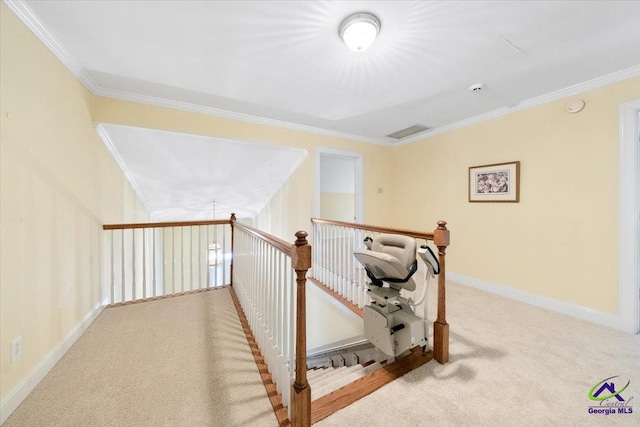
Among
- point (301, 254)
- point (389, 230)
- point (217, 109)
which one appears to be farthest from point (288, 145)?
point (301, 254)

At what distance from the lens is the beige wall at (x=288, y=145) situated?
260cm

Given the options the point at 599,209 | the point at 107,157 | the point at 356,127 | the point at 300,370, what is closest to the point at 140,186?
the point at 107,157

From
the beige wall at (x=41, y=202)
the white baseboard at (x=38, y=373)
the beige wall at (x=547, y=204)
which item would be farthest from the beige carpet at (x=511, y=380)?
the beige wall at (x=41, y=202)

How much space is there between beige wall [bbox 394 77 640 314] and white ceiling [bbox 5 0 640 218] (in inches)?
13.1

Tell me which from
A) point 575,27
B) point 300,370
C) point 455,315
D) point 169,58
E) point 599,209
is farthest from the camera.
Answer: point 455,315

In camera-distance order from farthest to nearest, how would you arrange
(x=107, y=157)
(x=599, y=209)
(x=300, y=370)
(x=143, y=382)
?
(x=107, y=157)
(x=599, y=209)
(x=143, y=382)
(x=300, y=370)

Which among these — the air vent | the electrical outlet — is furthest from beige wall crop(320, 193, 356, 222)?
the electrical outlet

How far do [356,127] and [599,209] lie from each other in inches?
112

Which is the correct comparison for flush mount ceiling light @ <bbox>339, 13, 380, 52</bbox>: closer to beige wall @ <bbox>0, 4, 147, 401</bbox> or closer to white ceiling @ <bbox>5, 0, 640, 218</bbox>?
white ceiling @ <bbox>5, 0, 640, 218</bbox>

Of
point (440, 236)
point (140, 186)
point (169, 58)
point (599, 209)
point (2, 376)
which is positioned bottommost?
point (2, 376)

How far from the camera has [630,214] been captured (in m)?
2.14

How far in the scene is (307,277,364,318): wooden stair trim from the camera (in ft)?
8.62

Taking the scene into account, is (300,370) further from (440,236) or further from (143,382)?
(440,236)

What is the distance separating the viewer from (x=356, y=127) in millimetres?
3648
